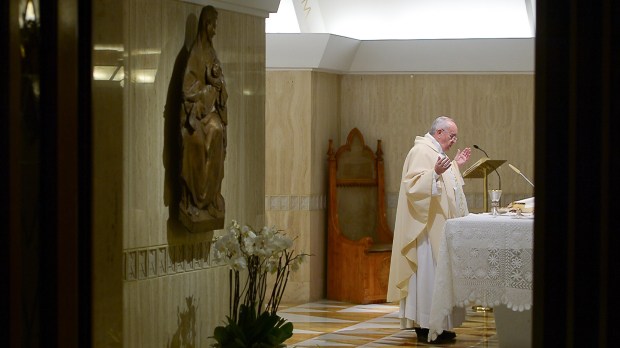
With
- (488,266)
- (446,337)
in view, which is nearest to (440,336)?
(446,337)

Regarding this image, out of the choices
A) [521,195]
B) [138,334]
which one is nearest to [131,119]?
[138,334]

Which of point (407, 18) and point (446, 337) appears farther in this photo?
point (407, 18)

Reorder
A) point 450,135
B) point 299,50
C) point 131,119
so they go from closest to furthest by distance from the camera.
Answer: point 131,119 < point 450,135 < point 299,50

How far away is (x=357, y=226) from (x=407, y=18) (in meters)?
2.57

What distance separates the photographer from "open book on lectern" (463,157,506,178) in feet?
36.2

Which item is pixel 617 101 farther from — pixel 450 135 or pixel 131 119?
pixel 450 135

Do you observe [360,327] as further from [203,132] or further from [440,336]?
[203,132]

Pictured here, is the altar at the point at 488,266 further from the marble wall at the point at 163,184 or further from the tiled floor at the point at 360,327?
the marble wall at the point at 163,184

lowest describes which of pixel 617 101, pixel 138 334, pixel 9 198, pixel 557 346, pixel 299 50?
pixel 138 334

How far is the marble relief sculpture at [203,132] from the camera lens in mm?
7539

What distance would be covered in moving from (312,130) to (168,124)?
5.87 metres

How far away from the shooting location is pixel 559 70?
299 centimetres

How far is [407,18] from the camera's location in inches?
533

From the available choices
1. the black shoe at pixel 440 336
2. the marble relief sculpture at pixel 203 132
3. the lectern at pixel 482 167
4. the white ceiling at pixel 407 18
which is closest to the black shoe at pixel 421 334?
the black shoe at pixel 440 336
